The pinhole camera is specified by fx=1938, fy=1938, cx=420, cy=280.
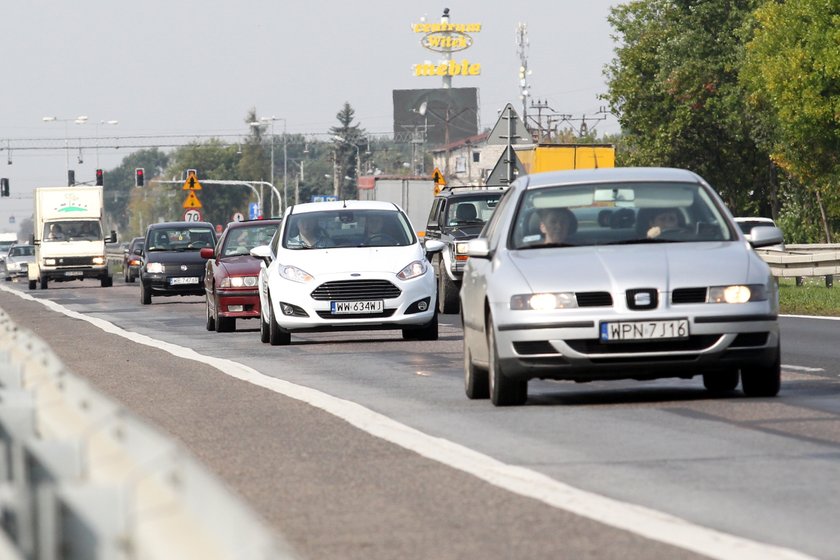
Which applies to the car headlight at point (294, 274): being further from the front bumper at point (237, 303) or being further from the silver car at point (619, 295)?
the silver car at point (619, 295)

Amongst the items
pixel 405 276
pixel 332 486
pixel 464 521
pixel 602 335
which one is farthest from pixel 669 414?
pixel 405 276

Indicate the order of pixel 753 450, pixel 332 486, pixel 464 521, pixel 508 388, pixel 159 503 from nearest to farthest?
pixel 159 503 < pixel 464 521 < pixel 332 486 < pixel 753 450 < pixel 508 388

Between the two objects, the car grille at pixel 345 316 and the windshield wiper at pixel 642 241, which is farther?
the car grille at pixel 345 316

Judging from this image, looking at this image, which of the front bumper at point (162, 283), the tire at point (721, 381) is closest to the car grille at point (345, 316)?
the tire at point (721, 381)

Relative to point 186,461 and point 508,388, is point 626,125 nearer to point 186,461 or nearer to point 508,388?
point 508,388

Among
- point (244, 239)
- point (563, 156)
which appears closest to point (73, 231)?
point (563, 156)

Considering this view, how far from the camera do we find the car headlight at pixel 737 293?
476 inches

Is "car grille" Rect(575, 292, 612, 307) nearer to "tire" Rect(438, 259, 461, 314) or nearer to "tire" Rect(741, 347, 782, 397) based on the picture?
"tire" Rect(741, 347, 782, 397)

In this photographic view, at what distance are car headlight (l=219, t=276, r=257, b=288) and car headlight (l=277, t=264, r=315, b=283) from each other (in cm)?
508

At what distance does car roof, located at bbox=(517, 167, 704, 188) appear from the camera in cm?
1333

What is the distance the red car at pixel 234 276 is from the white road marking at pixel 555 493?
1247cm

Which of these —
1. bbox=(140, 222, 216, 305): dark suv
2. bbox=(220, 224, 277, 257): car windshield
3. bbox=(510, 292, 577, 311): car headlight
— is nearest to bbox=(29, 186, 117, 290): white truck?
bbox=(140, 222, 216, 305): dark suv

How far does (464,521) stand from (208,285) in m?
20.7

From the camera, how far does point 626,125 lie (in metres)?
78.2
